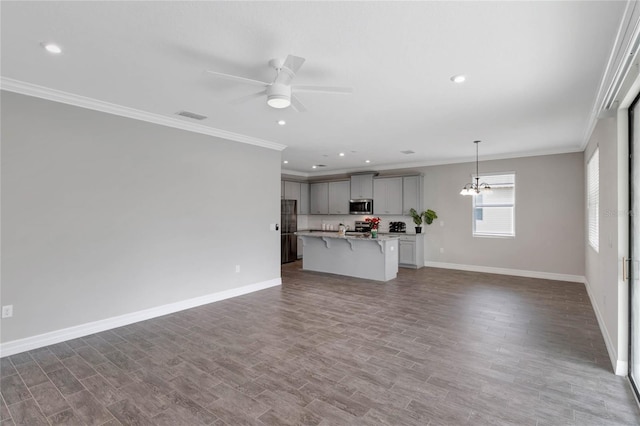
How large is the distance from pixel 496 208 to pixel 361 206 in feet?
11.2

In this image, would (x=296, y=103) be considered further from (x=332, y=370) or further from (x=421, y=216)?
(x=421, y=216)

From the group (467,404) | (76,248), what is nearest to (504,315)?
(467,404)

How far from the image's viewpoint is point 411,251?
781cm

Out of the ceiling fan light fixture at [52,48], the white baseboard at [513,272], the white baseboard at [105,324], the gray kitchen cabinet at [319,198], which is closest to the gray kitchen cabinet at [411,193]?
the white baseboard at [513,272]

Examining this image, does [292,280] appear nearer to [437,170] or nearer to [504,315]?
[504,315]

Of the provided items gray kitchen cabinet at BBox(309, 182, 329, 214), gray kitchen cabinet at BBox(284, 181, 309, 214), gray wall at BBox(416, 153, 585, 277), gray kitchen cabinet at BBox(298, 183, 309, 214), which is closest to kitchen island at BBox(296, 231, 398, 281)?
gray wall at BBox(416, 153, 585, 277)

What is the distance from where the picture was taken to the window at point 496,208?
7.00 m

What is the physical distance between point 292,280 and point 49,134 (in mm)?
4515

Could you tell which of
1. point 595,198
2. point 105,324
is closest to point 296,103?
point 105,324

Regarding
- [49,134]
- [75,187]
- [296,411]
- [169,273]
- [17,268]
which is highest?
[49,134]

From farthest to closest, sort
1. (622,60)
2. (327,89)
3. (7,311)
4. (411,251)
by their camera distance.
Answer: (411,251)
(7,311)
(327,89)
(622,60)

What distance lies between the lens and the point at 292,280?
21.3 feet

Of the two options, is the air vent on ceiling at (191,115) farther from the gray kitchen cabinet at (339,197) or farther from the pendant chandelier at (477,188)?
the gray kitchen cabinet at (339,197)

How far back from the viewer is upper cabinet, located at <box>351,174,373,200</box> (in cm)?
883
